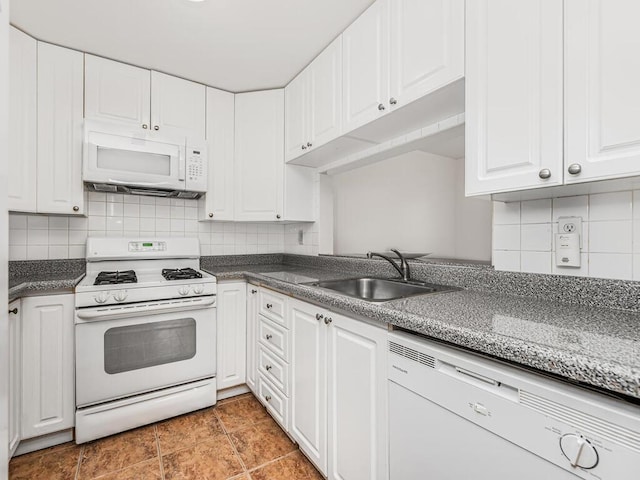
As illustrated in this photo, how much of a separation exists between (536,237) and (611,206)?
9.6 inches

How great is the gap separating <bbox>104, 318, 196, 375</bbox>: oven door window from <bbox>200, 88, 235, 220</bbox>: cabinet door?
858 mm

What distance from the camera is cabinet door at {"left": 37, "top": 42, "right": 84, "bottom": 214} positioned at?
1850mm

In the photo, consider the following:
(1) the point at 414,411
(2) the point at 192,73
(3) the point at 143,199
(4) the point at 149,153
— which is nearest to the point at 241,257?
(3) the point at 143,199

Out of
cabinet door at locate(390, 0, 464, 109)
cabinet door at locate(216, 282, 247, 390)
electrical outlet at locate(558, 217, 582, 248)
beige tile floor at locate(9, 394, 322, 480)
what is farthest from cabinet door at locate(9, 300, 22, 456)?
electrical outlet at locate(558, 217, 582, 248)

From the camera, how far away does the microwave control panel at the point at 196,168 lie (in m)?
2.21

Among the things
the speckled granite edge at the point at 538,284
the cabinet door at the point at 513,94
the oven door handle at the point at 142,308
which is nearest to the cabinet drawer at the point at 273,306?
the oven door handle at the point at 142,308

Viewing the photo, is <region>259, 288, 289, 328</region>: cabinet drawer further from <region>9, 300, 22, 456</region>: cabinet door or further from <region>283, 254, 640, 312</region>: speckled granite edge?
<region>9, 300, 22, 456</region>: cabinet door

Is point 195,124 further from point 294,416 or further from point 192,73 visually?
point 294,416

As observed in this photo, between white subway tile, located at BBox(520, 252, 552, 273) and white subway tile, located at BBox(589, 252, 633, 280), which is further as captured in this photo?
white subway tile, located at BBox(520, 252, 552, 273)

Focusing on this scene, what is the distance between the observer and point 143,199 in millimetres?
2383

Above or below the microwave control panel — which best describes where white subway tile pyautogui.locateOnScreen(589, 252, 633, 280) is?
below

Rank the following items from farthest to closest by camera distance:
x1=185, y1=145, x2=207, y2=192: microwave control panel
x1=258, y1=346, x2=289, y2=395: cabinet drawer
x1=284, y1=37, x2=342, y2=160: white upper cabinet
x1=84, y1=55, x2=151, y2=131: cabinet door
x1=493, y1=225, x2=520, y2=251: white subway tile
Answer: x1=185, y1=145, x2=207, y2=192: microwave control panel, x1=84, y1=55, x2=151, y2=131: cabinet door, x1=284, y1=37, x2=342, y2=160: white upper cabinet, x1=258, y1=346, x2=289, y2=395: cabinet drawer, x1=493, y1=225, x2=520, y2=251: white subway tile

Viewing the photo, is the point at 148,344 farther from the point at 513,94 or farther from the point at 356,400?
the point at 513,94

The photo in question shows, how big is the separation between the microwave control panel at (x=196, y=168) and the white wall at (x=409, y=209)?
1165 millimetres
